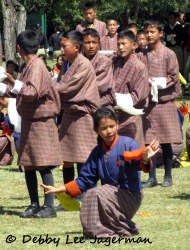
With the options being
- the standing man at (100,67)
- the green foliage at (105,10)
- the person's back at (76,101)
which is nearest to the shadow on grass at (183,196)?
the person's back at (76,101)

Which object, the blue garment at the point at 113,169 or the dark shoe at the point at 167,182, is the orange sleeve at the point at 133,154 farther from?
the dark shoe at the point at 167,182

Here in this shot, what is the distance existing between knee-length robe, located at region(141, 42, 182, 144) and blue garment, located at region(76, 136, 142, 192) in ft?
10.2

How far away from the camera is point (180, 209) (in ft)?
27.4

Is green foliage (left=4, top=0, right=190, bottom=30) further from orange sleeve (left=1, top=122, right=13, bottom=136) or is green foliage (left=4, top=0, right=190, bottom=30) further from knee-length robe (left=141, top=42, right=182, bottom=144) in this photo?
knee-length robe (left=141, top=42, right=182, bottom=144)

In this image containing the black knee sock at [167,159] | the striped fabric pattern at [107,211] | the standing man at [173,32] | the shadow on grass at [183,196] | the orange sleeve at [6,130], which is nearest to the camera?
the striped fabric pattern at [107,211]

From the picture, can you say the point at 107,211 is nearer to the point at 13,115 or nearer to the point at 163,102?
the point at 163,102

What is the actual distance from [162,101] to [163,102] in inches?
1.1

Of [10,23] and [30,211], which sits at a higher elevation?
[10,23]

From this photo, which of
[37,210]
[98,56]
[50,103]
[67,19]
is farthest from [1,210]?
[67,19]

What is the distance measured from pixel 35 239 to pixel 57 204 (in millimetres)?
1942

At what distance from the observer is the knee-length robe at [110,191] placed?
22.4 ft

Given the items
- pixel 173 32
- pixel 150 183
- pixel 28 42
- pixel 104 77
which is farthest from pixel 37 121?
pixel 173 32

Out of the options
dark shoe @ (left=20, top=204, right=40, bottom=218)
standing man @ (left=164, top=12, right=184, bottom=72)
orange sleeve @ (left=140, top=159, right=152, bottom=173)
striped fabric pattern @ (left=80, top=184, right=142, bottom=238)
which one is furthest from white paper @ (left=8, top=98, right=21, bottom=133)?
standing man @ (left=164, top=12, right=184, bottom=72)

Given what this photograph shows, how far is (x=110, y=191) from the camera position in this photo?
6.88 meters
